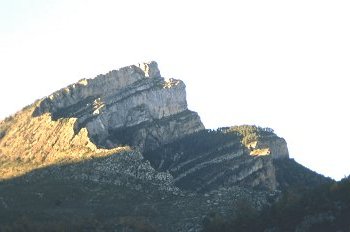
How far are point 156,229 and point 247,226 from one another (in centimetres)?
Result: 1645

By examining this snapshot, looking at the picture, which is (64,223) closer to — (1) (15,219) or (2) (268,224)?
(1) (15,219)

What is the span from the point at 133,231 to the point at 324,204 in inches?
1354

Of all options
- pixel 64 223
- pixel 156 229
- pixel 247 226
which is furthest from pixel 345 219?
pixel 64 223

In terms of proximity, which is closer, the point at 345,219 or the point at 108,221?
the point at 345,219

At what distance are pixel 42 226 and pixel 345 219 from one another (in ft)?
171

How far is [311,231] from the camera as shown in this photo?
188625mm

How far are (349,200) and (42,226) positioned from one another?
54.3 meters

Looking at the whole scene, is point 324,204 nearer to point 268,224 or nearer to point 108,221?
point 268,224

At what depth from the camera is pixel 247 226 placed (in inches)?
7849

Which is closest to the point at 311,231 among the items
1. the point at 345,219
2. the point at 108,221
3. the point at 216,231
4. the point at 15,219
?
the point at 345,219

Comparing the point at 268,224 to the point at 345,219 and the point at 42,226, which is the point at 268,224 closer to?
the point at 345,219

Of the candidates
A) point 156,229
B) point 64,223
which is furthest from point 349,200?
point 64,223

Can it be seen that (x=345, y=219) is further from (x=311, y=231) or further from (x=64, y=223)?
(x=64, y=223)

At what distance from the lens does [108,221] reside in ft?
655
